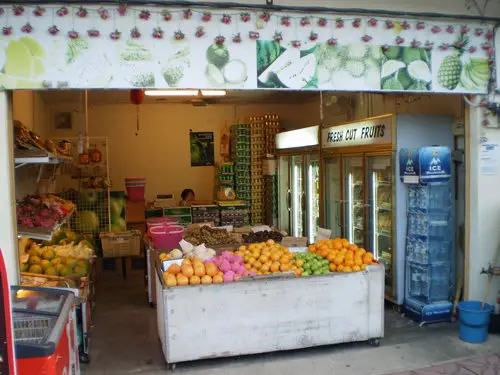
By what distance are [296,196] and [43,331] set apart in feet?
24.8

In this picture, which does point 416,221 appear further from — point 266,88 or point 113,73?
point 113,73

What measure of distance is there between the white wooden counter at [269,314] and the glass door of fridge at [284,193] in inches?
211

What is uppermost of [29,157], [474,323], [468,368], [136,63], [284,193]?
[136,63]

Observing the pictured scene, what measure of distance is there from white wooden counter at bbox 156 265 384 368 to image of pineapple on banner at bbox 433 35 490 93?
2.16 metres

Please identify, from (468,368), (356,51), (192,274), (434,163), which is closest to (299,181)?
(434,163)

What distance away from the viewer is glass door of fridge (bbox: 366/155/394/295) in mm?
6723

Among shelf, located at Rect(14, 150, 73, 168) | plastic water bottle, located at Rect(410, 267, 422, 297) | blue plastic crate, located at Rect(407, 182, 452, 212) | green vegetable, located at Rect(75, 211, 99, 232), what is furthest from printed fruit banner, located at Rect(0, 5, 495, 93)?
green vegetable, located at Rect(75, 211, 99, 232)

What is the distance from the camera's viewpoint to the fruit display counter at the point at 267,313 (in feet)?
15.9

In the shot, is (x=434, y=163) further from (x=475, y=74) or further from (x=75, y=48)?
(x=75, y=48)

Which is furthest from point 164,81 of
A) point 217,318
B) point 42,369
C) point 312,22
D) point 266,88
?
point 42,369

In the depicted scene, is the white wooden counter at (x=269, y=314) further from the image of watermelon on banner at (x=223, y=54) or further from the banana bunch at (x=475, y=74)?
the banana bunch at (x=475, y=74)

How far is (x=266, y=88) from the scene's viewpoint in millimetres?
4832

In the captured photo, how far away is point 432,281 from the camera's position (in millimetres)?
6160

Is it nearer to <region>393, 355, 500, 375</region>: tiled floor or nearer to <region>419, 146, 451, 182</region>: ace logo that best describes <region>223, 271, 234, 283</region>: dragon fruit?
<region>393, 355, 500, 375</region>: tiled floor
